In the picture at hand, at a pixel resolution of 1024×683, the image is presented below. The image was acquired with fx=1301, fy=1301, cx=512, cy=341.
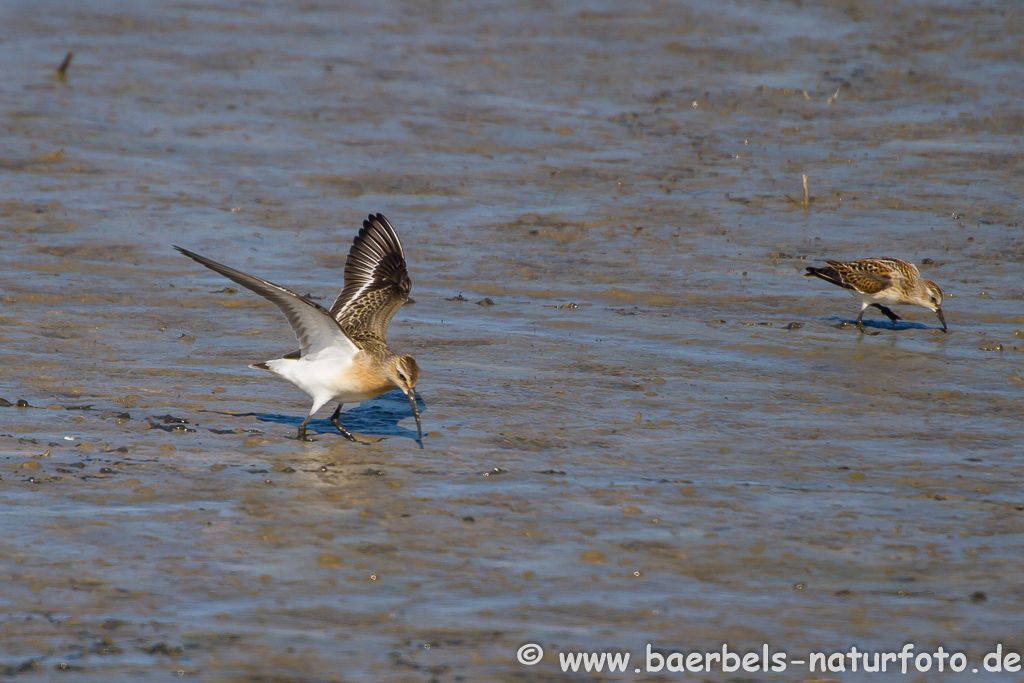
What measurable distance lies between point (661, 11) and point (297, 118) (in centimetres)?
832

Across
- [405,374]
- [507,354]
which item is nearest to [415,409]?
[405,374]

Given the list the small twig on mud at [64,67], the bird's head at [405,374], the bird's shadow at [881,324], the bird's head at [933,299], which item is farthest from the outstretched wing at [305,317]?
the small twig on mud at [64,67]

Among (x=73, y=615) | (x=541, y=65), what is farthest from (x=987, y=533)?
(x=541, y=65)

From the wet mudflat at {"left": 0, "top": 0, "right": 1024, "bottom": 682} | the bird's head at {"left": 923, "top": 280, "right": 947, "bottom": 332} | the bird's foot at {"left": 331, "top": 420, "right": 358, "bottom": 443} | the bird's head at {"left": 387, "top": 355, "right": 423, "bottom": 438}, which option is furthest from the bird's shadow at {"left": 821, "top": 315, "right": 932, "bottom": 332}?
the bird's foot at {"left": 331, "top": 420, "right": 358, "bottom": 443}

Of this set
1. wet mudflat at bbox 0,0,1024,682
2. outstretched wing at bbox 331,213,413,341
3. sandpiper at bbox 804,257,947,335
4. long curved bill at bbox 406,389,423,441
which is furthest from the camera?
sandpiper at bbox 804,257,947,335

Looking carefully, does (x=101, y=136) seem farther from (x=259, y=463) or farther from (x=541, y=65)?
(x=259, y=463)

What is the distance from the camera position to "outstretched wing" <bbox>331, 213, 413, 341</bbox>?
9.25 metres

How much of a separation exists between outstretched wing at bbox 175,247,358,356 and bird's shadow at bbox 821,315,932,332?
5.25 metres

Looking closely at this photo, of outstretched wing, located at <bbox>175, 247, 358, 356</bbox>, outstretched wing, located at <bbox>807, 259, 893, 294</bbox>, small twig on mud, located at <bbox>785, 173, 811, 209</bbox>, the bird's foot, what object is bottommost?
the bird's foot

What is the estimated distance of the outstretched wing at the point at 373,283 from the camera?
30.3ft

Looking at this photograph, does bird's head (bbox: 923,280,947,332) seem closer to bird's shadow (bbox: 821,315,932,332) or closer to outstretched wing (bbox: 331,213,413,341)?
bird's shadow (bbox: 821,315,932,332)

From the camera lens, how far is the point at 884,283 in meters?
11.4

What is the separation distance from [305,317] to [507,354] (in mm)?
2599

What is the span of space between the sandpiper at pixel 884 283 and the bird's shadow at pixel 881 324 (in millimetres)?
180
